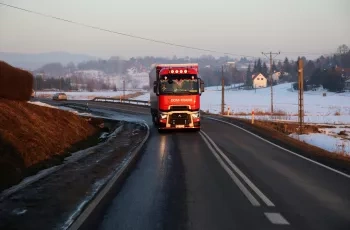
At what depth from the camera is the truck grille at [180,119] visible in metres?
22.8

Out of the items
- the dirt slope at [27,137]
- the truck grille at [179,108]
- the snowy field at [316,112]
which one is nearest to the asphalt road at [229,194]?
the dirt slope at [27,137]

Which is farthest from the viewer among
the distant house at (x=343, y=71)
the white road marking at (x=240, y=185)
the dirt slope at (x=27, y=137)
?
the distant house at (x=343, y=71)

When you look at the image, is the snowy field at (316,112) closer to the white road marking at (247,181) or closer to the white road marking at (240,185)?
the white road marking at (247,181)

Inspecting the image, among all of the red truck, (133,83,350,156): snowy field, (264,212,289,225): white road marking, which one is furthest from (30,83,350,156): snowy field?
(264,212,289,225): white road marking

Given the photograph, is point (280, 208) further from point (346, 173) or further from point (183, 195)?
point (346, 173)

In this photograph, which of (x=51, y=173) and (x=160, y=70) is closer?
(x=51, y=173)

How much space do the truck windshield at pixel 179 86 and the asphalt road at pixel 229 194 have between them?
8.25 m

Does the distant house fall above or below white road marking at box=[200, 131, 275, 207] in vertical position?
above

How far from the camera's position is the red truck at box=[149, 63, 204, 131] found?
2278cm

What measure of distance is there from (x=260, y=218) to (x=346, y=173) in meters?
5.69

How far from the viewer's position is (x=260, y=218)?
6723 millimetres

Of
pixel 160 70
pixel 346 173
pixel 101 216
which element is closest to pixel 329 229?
pixel 101 216

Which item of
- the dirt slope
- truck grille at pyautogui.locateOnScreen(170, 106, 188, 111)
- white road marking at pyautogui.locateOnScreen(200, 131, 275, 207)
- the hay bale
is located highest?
the hay bale

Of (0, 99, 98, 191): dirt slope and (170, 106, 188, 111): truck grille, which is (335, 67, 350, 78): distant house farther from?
(0, 99, 98, 191): dirt slope
